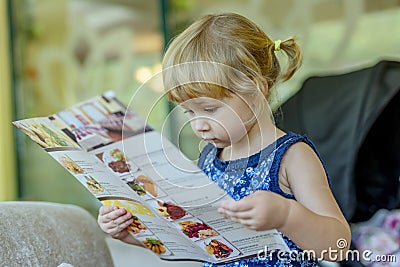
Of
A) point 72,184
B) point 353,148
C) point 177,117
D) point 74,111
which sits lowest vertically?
point 72,184

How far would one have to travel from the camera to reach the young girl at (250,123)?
873 mm

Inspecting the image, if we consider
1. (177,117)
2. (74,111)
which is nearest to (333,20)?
(177,117)

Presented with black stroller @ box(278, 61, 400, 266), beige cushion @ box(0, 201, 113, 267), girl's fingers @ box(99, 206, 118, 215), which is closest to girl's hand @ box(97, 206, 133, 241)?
girl's fingers @ box(99, 206, 118, 215)

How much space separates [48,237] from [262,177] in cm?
39

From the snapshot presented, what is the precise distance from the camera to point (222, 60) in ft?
2.96

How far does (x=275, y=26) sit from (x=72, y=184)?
1.39 meters

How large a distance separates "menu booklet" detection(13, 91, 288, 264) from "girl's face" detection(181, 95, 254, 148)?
0.05 metres

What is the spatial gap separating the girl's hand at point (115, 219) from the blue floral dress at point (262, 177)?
0.16 metres

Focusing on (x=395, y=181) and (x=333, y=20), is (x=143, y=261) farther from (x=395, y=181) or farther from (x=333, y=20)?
(x=333, y=20)

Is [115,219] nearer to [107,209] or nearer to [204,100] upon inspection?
[107,209]

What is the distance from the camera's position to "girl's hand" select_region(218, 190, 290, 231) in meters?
0.75

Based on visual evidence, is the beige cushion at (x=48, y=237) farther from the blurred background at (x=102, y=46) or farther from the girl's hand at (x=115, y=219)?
the blurred background at (x=102, y=46)

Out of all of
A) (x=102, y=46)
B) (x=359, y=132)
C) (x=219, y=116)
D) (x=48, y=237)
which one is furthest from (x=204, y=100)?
(x=102, y=46)

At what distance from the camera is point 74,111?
0.95m
